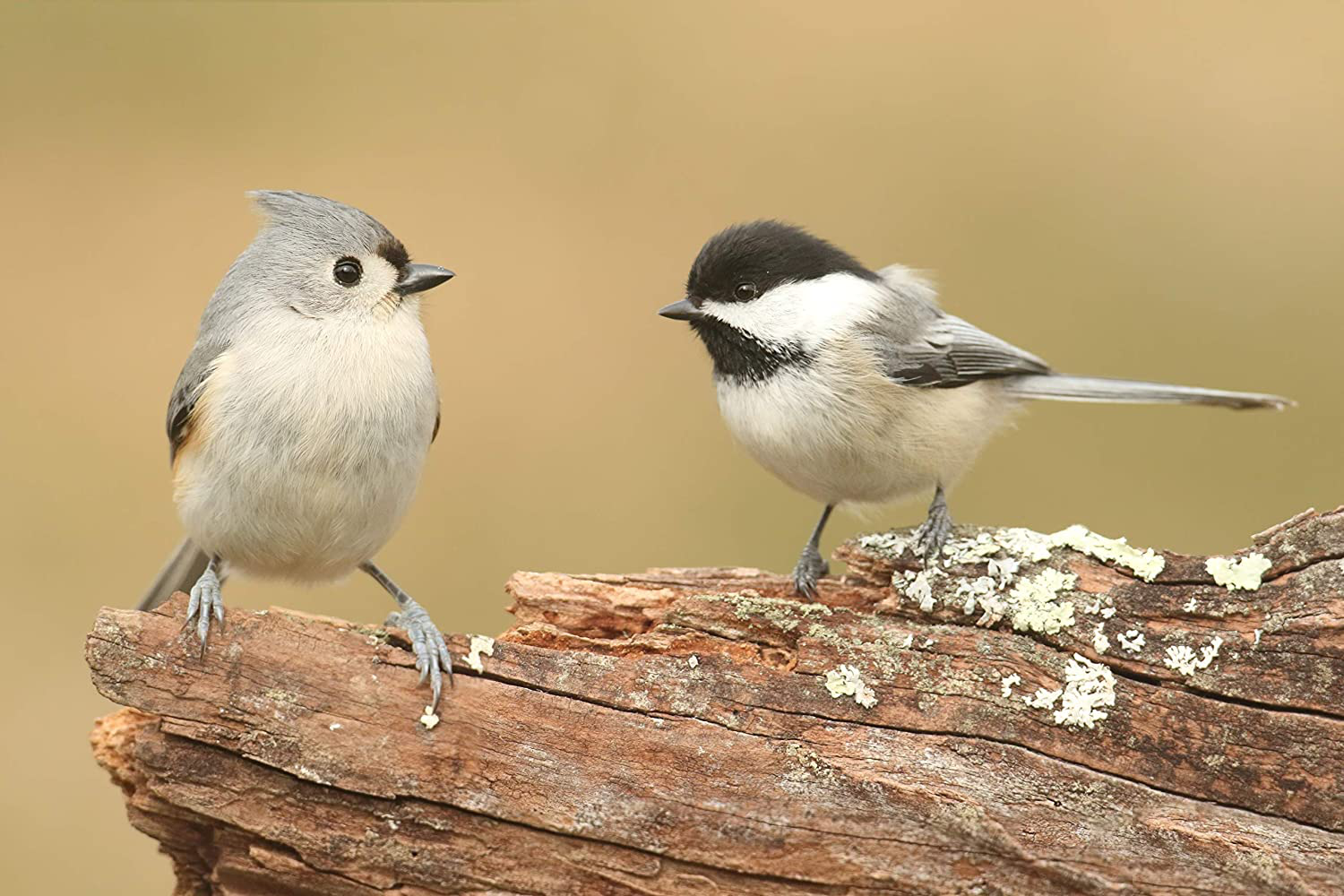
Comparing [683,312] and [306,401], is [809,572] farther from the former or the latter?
[306,401]

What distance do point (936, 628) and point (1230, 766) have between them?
60 cm

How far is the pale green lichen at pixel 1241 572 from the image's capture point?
8.21 ft

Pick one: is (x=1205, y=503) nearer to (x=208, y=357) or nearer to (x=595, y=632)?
(x=595, y=632)

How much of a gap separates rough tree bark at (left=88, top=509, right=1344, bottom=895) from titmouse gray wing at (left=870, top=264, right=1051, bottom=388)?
0.76 metres

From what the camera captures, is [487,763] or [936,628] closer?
[487,763]

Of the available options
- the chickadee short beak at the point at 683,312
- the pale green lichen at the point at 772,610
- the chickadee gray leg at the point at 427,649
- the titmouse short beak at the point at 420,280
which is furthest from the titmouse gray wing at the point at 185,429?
the pale green lichen at the point at 772,610

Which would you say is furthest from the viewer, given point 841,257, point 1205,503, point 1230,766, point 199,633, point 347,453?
point 1205,503

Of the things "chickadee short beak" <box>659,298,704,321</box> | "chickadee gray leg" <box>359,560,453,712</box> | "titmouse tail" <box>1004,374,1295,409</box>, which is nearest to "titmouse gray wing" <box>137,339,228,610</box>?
"chickadee gray leg" <box>359,560,453,712</box>

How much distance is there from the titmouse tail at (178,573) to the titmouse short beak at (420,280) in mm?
863

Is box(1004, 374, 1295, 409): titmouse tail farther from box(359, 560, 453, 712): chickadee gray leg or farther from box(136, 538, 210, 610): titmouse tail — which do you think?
box(136, 538, 210, 610): titmouse tail

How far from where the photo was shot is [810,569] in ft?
10.2

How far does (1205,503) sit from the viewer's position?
4848mm

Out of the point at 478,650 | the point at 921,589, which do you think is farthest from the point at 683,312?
the point at 478,650

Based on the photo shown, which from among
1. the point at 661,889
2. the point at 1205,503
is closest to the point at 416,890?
the point at 661,889
